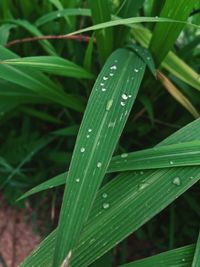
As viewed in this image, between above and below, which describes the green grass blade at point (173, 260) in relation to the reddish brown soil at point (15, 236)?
below

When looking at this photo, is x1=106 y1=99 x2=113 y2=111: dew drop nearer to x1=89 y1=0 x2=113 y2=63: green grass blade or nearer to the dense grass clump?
the dense grass clump

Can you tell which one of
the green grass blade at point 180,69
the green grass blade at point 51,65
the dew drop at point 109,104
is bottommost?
the dew drop at point 109,104

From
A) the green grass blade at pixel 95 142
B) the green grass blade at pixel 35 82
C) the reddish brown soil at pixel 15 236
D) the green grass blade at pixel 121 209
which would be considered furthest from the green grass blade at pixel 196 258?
the reddish brown soil at pixel 15 236

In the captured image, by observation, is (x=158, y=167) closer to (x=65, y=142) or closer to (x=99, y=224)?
(x=99, y=224)

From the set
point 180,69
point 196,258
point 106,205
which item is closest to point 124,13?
point 180,69

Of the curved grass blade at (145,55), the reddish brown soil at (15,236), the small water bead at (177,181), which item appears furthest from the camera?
the reddish brown soil at (15,236)

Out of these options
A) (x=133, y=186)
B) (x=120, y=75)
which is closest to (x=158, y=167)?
(x=133, y=186)

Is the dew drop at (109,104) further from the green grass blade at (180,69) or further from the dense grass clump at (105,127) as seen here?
the green grass blade at (180,69)
